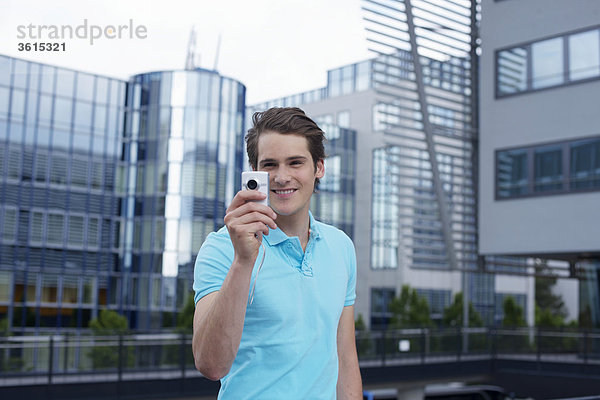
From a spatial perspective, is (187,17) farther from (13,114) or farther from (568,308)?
(568,308)

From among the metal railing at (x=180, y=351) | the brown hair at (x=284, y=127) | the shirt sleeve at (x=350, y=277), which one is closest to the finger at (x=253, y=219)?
the brown hair at (x=284, y=127)

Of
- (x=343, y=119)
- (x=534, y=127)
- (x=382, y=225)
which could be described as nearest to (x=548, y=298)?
(x=382, y=225)

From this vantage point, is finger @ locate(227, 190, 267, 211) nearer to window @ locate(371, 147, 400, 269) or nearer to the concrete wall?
the concrete wall

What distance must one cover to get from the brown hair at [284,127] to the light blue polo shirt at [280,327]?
0.28 metres

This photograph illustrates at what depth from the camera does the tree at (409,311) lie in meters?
34.3

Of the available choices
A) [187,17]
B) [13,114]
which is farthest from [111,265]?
[187,17]

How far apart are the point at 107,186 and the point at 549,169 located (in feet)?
75.5

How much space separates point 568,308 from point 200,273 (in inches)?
3087

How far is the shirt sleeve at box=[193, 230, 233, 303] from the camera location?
1.89m

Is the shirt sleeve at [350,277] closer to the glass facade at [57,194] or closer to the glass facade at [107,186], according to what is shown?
the glass facade at [107,186]

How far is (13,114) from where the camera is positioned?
3133 cm

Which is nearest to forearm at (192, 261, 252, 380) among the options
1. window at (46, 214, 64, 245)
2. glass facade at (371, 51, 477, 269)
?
glass facade at (371, 51, 477, 269)

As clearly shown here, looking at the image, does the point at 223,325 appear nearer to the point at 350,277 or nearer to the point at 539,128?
the point at 350,277

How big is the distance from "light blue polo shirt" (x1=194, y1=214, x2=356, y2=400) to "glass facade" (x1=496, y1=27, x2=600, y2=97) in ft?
52.5
